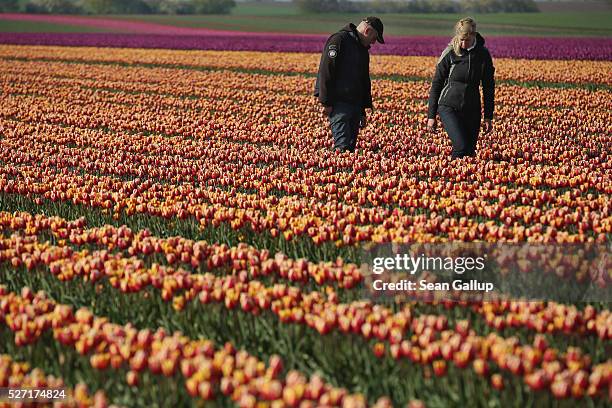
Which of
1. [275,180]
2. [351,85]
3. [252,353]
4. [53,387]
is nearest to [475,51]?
[351,85]

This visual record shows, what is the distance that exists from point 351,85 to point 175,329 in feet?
23.7

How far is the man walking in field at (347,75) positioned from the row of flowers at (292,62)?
17.3 m

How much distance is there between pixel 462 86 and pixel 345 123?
2109 millimetres

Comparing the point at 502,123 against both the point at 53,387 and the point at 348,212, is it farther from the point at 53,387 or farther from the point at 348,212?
the point at 53,387

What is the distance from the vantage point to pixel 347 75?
1201cm

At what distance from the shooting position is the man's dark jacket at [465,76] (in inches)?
432

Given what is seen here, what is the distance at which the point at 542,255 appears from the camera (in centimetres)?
613

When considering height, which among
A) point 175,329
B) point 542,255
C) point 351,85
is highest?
point 351,85

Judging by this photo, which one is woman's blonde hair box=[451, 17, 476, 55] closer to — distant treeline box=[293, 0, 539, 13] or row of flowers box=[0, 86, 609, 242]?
row of flowers box=[0, 86, 609, 242]

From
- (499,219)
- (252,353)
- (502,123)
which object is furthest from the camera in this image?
(502,123)

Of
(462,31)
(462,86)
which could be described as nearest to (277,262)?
(462,31)

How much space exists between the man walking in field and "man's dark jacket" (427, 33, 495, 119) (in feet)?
3.66

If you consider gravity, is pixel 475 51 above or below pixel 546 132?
above

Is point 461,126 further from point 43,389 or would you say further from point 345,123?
point 43,389
